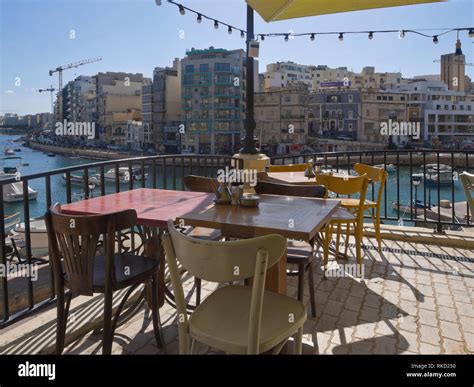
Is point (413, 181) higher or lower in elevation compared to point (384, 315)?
higher

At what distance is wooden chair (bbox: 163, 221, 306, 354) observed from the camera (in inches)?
57.1

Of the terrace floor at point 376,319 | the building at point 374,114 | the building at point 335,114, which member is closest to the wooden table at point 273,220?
the terrace floor at point 376,319

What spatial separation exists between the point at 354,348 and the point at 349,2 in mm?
2697

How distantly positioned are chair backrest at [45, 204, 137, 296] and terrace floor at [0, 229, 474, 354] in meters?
0.65

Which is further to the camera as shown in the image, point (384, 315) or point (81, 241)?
point (384, 315)

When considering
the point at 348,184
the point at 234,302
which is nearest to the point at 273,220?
the point at 234,302

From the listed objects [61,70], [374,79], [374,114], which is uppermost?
[61,70]

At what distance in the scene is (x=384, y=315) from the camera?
2941mm

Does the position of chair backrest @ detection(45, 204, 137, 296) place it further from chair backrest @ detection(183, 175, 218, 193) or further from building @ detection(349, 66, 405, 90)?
building @ detection(349, 66, 405, 90)

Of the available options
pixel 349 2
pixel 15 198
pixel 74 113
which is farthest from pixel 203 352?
pixel 74 113

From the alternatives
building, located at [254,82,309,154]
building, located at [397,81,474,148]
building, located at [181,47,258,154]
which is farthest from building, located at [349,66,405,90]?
building, located at [181,47,258,154]

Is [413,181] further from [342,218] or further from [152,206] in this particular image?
[152,206]

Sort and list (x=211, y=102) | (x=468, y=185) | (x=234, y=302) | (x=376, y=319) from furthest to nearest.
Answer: (x=211, y=102) → (x=376, y=319) → (x=468, y=185) → (x=234, y=302)

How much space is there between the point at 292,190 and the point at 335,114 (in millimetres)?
56630
